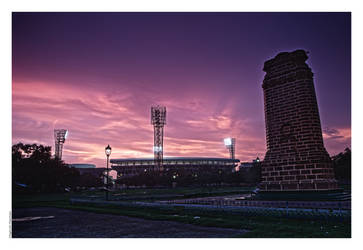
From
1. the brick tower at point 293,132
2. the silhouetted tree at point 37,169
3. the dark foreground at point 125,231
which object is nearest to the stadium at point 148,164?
the silhouetted tree at point 37,169

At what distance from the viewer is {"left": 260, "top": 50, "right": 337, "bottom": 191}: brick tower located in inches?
661

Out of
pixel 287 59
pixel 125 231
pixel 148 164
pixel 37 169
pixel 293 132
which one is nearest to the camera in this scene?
pixel 125 231

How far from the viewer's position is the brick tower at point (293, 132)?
1678 cm

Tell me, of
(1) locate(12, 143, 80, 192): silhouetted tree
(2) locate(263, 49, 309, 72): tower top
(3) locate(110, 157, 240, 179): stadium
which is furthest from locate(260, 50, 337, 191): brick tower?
(3) locate(110, 157, 240, 179): stadium

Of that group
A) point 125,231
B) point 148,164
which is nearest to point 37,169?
point 125,231

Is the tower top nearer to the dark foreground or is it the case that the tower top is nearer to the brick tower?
the brick tower

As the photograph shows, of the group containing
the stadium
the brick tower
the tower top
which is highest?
the tower top

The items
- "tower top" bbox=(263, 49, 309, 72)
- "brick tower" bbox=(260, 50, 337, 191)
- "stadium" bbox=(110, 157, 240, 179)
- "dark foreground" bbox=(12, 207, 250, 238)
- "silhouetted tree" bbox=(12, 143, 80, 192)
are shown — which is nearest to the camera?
"dark foreground" bbox=(12, 207, 250, 238)

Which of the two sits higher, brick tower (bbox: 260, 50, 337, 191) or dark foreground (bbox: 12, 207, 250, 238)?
brick tower (bbox: 260, 50, 337, 191)

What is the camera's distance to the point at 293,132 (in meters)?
17.8

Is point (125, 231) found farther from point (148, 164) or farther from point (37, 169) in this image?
point (148, 164)

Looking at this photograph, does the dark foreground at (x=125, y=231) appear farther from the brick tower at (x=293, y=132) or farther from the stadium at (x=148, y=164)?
the stadium at (x=148, y=164)
